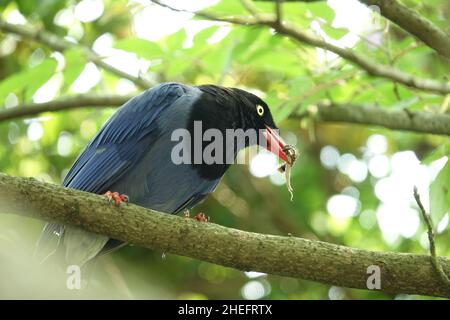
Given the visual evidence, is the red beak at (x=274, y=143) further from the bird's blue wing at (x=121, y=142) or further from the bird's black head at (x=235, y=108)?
the bird's blue wing at (x=121, y=142)

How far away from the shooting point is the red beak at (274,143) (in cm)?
562

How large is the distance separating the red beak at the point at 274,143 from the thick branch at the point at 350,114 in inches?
23.1

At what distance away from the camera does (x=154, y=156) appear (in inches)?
207

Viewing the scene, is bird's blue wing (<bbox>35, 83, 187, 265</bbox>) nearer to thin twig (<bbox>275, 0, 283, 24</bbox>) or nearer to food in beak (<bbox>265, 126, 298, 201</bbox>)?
food in beak (<bbox>265, 126, 298, 201</bbox>)

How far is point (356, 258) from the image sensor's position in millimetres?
4102

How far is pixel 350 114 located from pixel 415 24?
6.16 feet

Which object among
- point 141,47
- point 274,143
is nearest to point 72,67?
point 141,47

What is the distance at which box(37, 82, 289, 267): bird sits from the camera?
523 centimetres

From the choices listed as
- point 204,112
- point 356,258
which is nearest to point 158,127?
point 204,112

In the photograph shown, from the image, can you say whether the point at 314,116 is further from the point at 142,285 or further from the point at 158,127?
the point at 142,285

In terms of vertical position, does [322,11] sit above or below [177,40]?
above

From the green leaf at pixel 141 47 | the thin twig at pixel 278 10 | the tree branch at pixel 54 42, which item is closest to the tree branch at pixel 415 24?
the thin twig at pixel 278 10

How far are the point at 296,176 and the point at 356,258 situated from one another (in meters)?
4.37

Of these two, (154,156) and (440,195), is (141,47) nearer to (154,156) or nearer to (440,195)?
(154,156)
